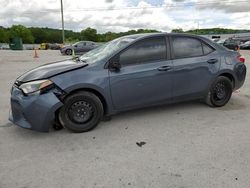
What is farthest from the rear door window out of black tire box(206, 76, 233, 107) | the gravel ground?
the gravel ground

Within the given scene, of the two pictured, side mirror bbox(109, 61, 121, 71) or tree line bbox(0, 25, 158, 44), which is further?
tree line bbox(0, 25, 158, 44)

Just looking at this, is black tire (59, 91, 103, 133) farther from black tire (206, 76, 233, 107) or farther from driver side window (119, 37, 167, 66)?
black tire (206, 76, 233, 107)

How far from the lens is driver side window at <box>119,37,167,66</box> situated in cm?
400

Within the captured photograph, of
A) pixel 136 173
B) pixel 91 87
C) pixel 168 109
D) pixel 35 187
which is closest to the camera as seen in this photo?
pixel 35 187

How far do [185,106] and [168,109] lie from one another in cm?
44

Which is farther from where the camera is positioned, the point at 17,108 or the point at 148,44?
the point at 148,44

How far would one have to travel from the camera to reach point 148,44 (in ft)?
13.8

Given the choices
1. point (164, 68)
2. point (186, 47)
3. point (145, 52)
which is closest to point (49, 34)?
point (186, 47)

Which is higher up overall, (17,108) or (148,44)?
(148,44)

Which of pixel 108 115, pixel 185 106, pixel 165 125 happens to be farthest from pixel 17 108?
pixel 185 106

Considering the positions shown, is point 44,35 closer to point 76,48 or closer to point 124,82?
point 76,48

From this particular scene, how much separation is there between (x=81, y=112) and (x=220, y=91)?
9.63 ft

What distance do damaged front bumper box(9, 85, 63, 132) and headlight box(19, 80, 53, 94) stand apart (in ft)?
0.26

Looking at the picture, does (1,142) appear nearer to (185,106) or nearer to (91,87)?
(91,87)
